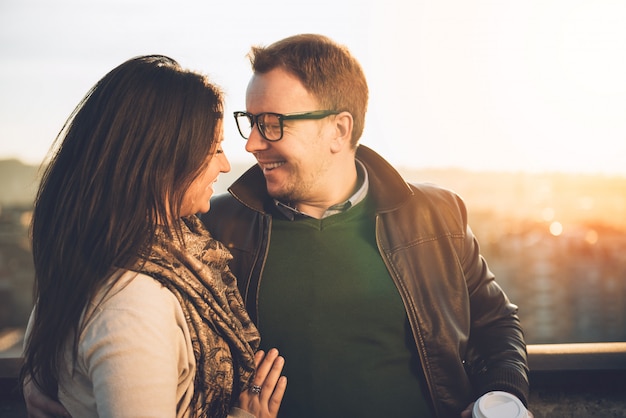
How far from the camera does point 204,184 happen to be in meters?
1.60

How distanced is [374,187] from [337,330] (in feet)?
1.85

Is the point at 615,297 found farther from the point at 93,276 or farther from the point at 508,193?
the point at 93,276

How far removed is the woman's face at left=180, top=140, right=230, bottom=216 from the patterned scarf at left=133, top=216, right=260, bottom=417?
72mm

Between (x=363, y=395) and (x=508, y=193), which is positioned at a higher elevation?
(x=363, y=395)

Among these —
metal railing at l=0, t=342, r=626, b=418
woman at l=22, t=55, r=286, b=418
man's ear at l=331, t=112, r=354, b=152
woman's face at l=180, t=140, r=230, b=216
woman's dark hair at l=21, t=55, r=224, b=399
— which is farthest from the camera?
metal railing at l=0, t=342, r=626, b=418

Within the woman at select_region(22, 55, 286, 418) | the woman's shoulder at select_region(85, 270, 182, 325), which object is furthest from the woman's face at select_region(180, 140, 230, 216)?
the woman's shoulder at select_region(85, 270, 182, 325)

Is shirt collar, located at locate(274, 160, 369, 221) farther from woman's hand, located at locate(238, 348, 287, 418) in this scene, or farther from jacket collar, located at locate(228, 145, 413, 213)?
woman's hand, located at locate(238, 348, 287, 418)

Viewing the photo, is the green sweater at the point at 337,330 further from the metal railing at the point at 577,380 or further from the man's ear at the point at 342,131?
the metal railing at the point at 577,380

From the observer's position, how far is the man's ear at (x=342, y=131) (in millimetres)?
2318

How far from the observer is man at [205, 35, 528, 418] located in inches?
78.3

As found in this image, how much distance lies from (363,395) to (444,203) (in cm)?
76

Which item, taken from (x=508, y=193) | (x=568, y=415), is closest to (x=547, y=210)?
(x=508, y=193)

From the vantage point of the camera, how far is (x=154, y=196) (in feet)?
4.63

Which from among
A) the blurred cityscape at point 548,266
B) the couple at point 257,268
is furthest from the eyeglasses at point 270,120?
the blurred cityscape at point 548,266
